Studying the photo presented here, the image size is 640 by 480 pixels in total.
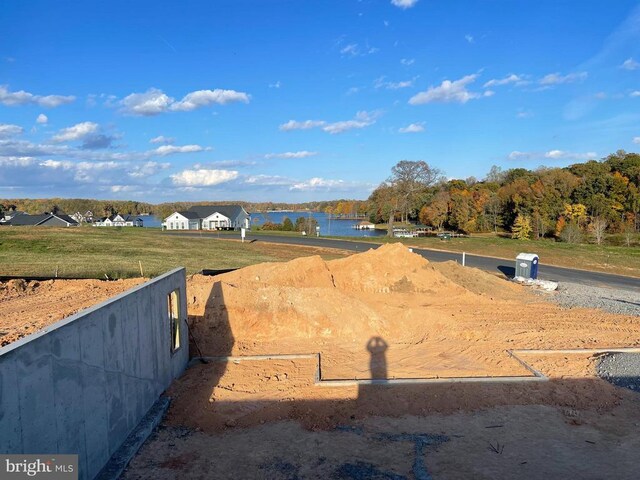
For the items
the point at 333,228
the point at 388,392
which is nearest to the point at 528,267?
the point at 388,392

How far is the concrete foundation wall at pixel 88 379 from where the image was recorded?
4137 millimetres

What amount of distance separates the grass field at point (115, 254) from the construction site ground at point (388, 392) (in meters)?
9.26

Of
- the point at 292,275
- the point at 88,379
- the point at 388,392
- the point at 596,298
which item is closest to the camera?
the point at 88,379

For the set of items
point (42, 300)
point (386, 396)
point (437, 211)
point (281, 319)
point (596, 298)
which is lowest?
point (386, 396)

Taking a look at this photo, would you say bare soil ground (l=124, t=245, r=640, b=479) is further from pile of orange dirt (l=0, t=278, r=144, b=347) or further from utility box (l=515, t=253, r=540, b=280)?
utility box (l=515, t=253, r=540, b=280)

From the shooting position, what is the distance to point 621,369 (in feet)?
31.0

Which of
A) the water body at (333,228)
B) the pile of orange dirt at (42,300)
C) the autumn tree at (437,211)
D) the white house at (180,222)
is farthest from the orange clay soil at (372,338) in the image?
the white house at (180,222)

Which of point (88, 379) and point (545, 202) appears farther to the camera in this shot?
point (545, 202)

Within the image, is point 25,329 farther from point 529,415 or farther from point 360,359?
point 529,415

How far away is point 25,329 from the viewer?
400 inches

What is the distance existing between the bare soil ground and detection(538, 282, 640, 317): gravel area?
5.41 ft

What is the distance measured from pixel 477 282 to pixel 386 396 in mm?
11565

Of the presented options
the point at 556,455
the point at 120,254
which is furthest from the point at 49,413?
the point at 120,254

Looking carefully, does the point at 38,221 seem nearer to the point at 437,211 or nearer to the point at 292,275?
the point at 437,211
